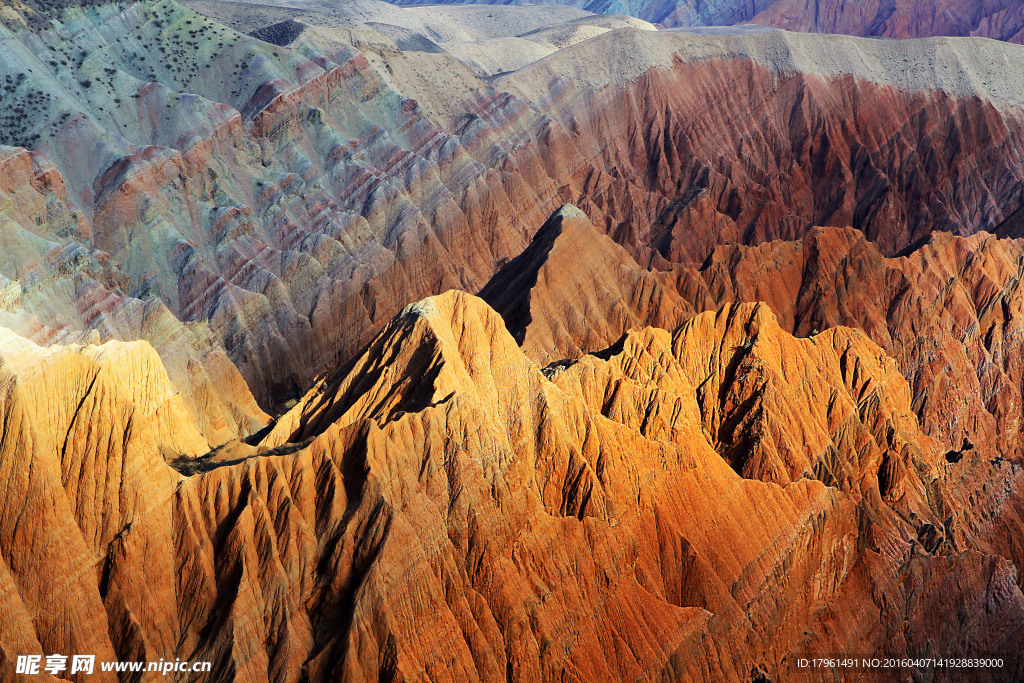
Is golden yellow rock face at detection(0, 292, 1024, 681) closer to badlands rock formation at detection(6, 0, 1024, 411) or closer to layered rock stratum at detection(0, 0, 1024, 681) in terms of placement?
layered rock stratum at detection(0, 0, 1024, 681)

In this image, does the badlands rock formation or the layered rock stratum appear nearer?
the layered rock stratum

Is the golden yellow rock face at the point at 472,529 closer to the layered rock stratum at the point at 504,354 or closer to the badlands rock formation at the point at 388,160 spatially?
the layered rock stratum at the point at 504,354

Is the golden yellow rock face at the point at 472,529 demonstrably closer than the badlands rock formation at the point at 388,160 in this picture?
Yes

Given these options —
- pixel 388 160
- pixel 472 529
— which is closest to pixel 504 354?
pixel 472 529

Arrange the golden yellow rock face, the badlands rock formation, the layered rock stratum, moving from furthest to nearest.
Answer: the badlands rock formation
the layered rock stratum
the golden yellow rock face

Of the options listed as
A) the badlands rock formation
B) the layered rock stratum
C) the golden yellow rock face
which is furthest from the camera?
the badlands rock formation

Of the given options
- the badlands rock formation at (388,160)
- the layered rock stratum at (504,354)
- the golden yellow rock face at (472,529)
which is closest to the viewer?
the golden yellow rock face at (472,529)

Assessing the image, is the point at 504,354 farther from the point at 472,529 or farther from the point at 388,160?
the point at 388,160

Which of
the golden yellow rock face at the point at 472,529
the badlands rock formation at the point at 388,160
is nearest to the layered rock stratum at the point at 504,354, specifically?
the golden yellow rock face at the point at 472,529

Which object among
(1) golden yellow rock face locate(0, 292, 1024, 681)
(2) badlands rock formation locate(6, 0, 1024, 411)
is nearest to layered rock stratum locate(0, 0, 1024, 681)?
(1) golden yellow rock face locate(0, 292, 1024, 681)
